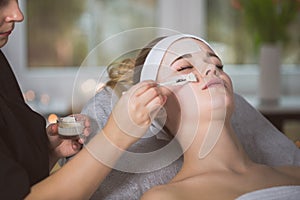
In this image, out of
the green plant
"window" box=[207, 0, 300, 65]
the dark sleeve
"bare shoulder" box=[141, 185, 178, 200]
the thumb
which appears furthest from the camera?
"window" box=[207, 0, 300, 65]

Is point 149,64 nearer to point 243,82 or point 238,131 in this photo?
point 238,131

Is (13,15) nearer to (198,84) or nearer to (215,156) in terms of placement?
(198,84)

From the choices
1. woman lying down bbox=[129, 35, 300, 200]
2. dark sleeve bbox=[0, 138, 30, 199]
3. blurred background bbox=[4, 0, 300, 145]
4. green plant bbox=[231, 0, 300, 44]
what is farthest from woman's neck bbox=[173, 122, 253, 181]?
green plant bbox=[231, 0, 300, 44]

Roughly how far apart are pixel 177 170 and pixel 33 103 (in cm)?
178

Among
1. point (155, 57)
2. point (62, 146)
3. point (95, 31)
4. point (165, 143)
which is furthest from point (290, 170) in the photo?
point (95, 31)

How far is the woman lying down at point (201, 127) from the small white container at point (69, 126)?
17 centimetres

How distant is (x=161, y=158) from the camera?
4.62ft

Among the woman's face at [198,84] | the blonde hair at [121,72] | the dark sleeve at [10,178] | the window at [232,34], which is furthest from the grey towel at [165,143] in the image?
the window at [232,34]

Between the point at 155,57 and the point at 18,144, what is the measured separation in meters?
0.35

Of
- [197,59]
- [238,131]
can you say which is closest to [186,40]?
[197,59]

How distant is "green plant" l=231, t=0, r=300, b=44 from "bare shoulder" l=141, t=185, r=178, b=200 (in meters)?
2.06

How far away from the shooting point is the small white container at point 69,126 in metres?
1.25

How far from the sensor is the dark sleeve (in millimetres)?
1026

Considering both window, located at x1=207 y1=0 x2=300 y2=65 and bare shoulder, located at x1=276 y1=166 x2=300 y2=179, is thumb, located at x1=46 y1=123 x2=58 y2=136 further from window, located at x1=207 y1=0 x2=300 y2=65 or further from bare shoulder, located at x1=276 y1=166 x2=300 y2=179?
window, located at x1=207 y1=0 x2=300 y2=65
